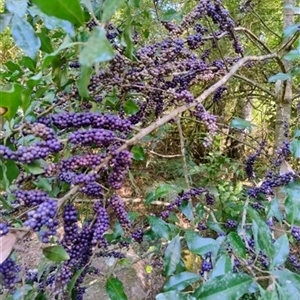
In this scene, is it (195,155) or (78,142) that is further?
(195,155)

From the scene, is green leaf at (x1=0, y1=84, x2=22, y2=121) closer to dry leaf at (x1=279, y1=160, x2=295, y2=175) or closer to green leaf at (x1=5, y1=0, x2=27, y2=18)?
green leaf at (x1=5, y1=0, x2=27, y2=18)

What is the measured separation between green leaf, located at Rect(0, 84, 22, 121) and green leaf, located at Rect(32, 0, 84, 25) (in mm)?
82

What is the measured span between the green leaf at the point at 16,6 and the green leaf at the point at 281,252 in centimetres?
44

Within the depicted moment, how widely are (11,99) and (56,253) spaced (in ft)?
0.57

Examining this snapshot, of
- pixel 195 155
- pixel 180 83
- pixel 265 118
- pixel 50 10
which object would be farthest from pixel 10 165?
pixel 195 155

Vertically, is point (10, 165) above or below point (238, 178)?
above

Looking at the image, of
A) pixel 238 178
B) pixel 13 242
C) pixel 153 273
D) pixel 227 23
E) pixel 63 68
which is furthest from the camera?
pixel 238 178

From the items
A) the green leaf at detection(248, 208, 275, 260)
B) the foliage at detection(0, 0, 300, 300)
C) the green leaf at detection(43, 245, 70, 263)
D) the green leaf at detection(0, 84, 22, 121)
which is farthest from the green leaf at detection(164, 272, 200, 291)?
the green leaf at detection(0, 84, 22, 121)

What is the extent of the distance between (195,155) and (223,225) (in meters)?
1.70

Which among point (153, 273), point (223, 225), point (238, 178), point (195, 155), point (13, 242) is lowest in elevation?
point (153, 273)

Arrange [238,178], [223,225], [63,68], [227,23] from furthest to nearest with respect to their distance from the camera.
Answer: [238,178] < [223,225] < [227,23] < [63,68]

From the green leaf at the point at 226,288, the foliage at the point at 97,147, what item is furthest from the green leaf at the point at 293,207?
the green leaf at the point at 226,288

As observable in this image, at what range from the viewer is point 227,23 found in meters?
0.74

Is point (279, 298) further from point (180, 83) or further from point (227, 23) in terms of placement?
point (227, 23)
